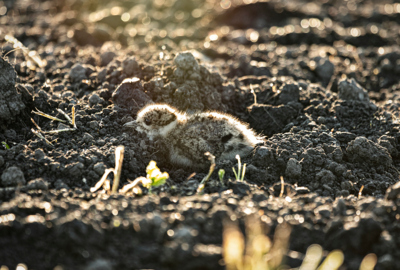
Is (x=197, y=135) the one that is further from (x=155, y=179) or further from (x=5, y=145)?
(x=5, y=145)

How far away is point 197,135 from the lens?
4.33m

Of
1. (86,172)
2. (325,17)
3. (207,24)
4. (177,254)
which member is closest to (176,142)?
(86,172)

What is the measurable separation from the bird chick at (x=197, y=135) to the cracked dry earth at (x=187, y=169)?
0.12 meters

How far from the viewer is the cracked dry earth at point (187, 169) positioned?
2.57 meters

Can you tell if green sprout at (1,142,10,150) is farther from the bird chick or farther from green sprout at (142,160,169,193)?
green sprout at (142,160,169,193)

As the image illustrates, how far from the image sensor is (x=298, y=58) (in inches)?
280

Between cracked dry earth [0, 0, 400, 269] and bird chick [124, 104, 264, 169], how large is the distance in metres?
0.12

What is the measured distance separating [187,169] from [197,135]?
0.38 metres

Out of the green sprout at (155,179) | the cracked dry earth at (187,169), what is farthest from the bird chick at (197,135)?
the green sprout at (155,179)

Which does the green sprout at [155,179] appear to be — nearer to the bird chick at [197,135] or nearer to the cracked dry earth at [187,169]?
the cracked dry earth at [187,169]

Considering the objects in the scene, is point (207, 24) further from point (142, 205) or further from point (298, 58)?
point (142, 205)

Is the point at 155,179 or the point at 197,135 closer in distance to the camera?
the point at 155,179

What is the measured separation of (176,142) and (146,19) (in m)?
6.09

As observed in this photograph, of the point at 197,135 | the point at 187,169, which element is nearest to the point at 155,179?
the point at 187,169
